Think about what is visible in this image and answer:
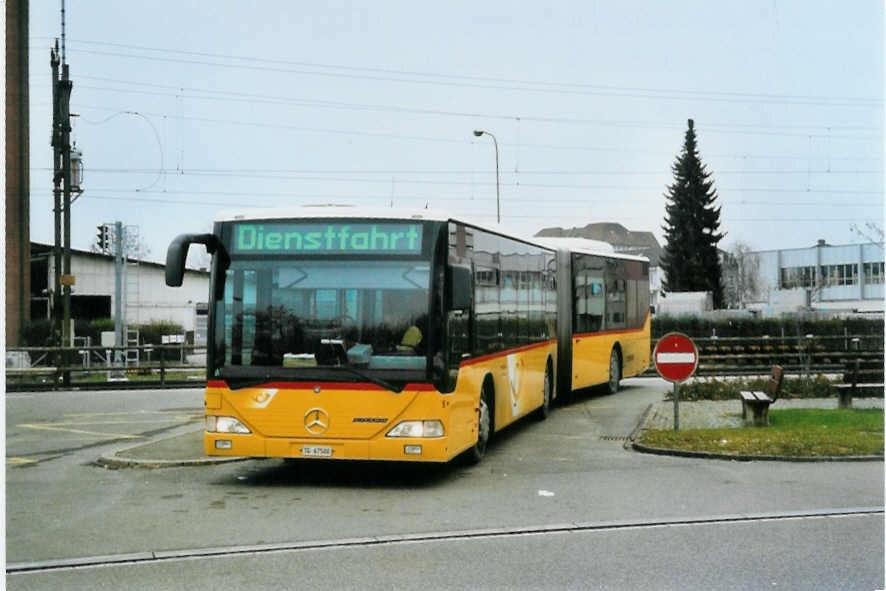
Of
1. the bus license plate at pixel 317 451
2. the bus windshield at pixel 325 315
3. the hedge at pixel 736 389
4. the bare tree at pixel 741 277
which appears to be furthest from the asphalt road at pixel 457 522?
the bare tree at pixel 741 277

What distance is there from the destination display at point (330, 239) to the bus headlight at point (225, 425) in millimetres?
1650

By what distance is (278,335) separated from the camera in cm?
1128

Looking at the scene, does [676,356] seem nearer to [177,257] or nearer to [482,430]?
[482,430]

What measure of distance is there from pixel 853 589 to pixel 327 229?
626cm

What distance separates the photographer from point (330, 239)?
1143 centimetres

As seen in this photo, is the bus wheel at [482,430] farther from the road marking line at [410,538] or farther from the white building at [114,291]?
the white building at [114,291]

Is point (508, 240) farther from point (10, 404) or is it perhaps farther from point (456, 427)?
point (10, 404)

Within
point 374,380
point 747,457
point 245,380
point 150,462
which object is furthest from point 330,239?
point 747,457

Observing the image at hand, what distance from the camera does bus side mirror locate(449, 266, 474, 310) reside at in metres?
11.5

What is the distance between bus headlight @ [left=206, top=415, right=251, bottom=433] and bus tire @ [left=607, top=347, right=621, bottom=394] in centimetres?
1362

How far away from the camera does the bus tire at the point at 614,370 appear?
79.1ft

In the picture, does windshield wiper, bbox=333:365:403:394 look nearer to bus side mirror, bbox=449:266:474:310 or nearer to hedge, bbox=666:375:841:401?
bus side mirror, bbox=449:266:474:310

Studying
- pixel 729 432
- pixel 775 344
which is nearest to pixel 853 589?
pixel 729 432

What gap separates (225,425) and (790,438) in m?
7.24
